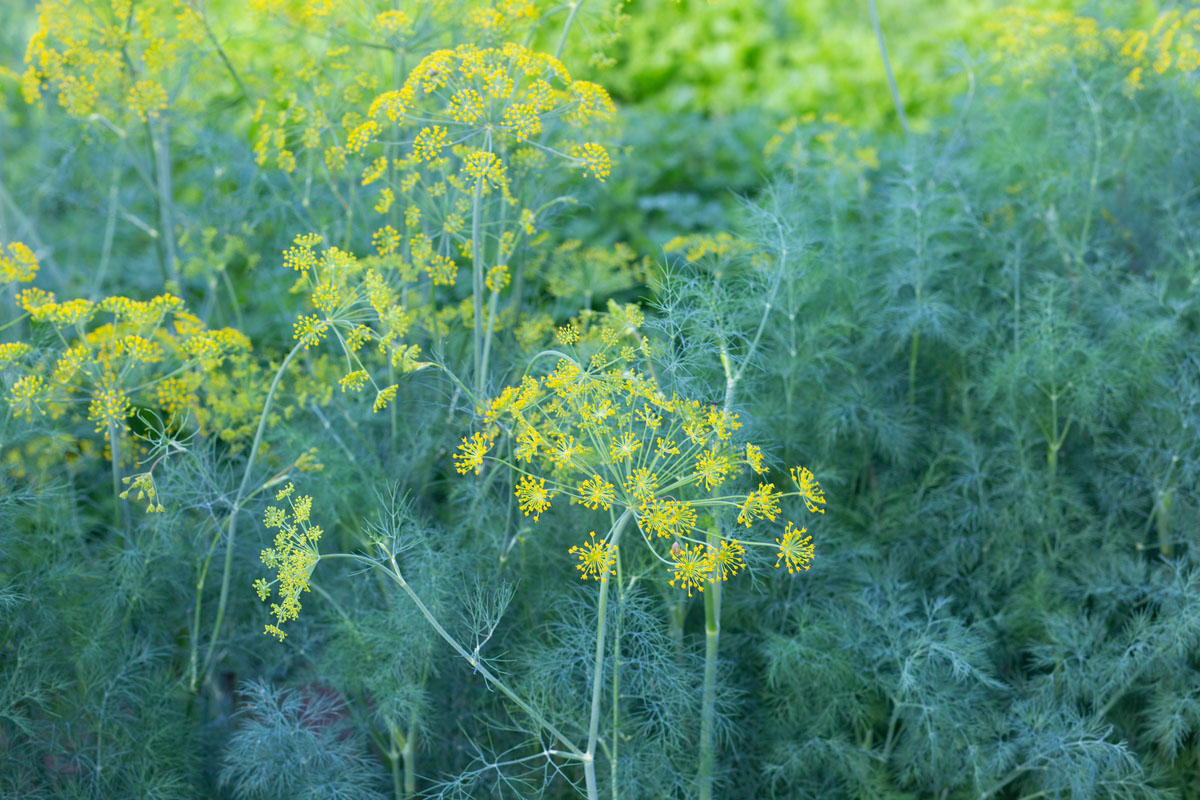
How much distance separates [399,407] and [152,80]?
157cm

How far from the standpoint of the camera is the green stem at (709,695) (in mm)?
2521

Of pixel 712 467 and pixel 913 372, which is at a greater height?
pixel 712 467

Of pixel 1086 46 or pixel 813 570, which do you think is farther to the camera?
pixel 1086 46

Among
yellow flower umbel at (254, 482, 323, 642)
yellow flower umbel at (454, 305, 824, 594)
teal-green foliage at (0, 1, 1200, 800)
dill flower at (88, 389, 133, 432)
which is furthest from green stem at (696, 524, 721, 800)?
dill flower at (88, 389, 133, 432)

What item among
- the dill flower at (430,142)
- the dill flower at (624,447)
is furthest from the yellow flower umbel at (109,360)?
the dill flower at (624,447)

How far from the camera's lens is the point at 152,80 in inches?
140

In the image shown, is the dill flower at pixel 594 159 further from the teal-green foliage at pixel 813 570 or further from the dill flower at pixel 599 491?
the dill flower at pixel 599 491

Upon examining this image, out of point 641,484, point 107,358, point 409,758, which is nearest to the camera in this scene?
point 641,484

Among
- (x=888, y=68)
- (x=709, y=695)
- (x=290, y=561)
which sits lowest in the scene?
(x=709, y=695)

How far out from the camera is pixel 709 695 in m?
2.61

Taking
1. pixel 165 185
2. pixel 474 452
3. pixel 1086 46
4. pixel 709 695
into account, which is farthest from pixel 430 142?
pixel 1086 46

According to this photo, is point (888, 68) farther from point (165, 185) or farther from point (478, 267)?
point (165, 185)

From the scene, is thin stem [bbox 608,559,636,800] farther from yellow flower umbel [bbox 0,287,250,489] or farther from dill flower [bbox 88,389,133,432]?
dill flower [bbox 88,389,133,432]

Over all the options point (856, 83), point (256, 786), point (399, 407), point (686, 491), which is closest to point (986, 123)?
point (856, 83)
